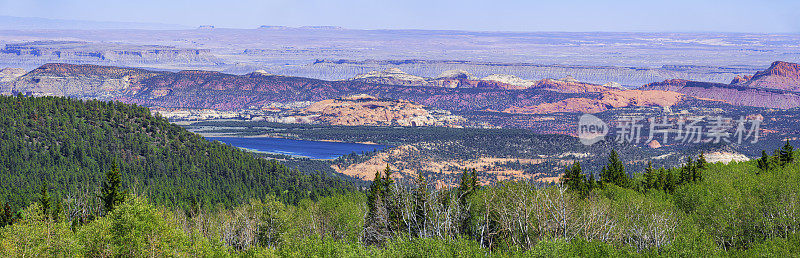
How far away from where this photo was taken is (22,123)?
12175cm

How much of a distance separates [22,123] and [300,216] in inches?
2832

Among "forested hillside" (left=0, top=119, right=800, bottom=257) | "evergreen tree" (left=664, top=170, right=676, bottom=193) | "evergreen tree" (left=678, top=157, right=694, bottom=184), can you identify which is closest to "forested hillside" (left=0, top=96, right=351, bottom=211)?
"forested hillside" (left=0, top=119, right=800, bottom=257)

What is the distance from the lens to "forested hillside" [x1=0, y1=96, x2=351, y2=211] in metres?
104

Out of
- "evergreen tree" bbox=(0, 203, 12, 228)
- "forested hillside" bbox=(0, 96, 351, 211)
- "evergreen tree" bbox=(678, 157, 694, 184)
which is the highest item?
"evergreen tree" bbox=(0, 203, 12, 228)

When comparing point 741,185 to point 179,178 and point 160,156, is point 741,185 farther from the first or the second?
point 160,156

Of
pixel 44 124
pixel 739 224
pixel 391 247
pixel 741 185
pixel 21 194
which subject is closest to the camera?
pixel 391 247

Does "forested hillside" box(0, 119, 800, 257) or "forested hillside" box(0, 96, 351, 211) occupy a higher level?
"forested hillside" box(0, 119, 800, 257)

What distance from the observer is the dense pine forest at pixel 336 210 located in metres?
45.5

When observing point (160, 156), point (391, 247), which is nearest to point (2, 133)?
point (160, 156)

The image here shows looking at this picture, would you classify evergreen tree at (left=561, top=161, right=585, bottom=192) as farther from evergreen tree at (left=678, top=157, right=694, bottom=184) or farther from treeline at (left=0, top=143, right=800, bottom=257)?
evergreen tree at (left=678, top=157, right=694, bottom=184)

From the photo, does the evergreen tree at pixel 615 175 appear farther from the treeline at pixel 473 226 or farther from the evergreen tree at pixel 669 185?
the treeline at pixel 473 226

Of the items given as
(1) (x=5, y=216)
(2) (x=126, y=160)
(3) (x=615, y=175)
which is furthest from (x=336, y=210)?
(2) (x=126, y=160)

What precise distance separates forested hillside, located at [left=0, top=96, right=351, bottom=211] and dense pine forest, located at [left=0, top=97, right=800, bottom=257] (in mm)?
332

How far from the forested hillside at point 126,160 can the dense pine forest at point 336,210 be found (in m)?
0.33
